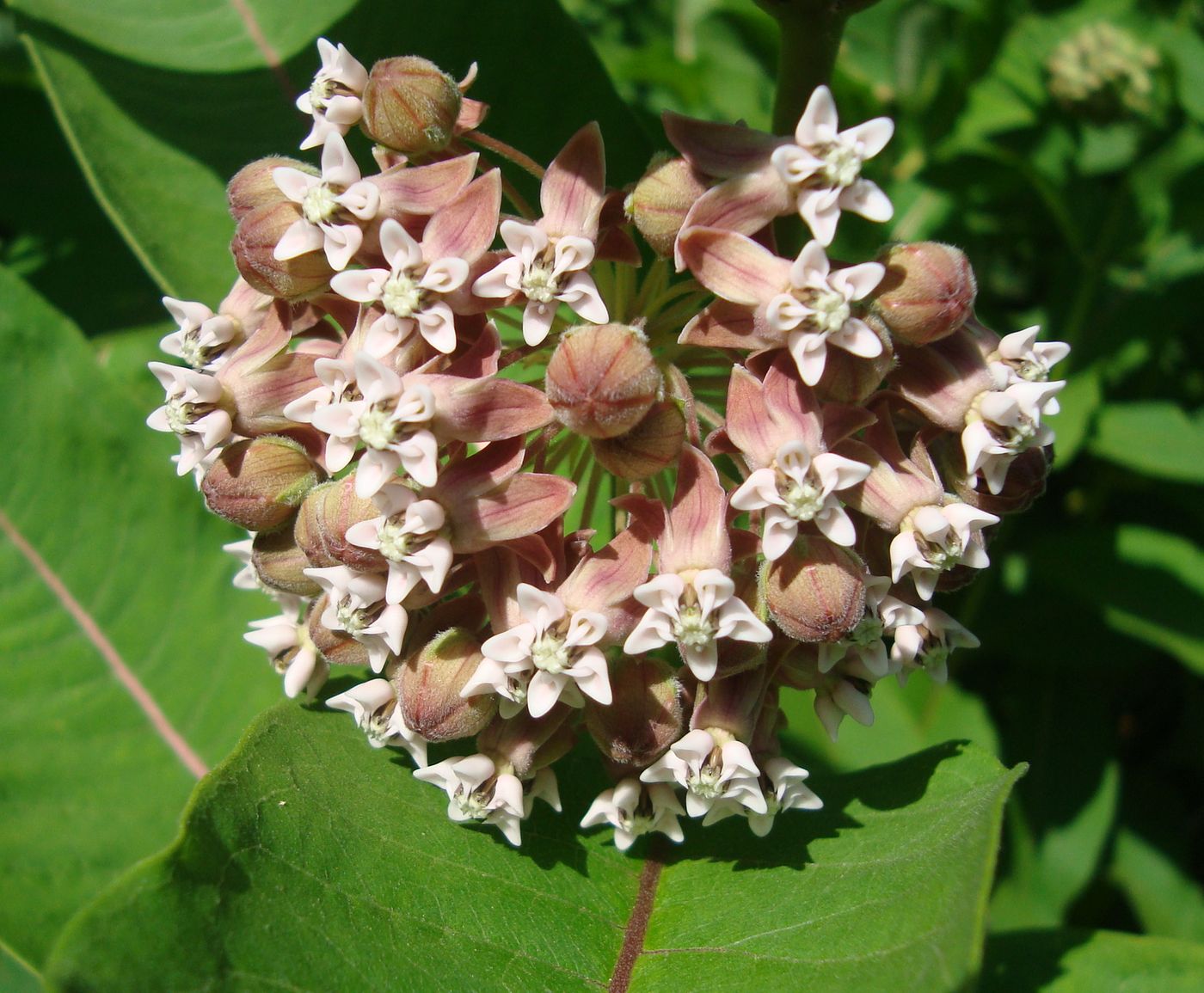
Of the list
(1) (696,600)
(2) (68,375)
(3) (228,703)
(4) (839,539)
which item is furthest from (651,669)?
(2) (68,375)

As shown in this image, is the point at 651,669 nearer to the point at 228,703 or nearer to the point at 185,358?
the point at 185,358

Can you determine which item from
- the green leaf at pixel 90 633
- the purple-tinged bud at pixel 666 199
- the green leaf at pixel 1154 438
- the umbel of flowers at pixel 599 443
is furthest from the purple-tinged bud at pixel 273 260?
the green leaf at pixel 1154 438

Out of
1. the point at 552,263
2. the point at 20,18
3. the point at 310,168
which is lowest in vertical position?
the point at 552,263

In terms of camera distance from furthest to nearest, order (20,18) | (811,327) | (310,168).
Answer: (20,18) < (310,168) < (811,327)

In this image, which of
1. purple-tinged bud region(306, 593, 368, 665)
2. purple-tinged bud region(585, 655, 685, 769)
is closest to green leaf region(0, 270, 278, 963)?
purple-tinged bud region(306, 593, 368, 665)

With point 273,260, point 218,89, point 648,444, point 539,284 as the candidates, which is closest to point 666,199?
point 539,284

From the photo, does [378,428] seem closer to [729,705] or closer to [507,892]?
[729,705]

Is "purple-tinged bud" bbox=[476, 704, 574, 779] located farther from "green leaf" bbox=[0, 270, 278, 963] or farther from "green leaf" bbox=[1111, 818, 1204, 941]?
"green leaf" bbox=[1111, 818, 1204, 941]
